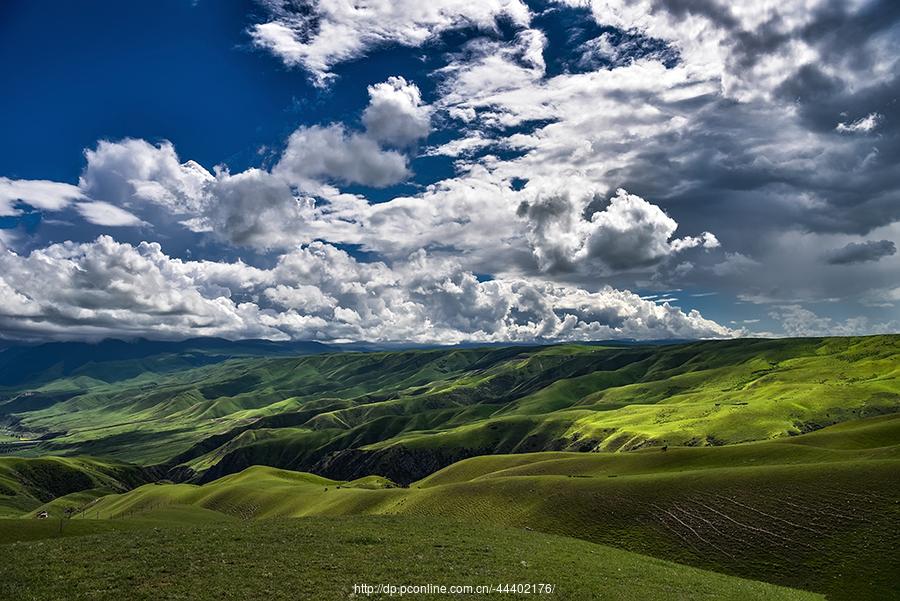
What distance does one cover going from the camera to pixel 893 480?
179 feet

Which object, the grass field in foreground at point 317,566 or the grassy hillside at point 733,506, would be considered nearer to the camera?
the grass field in foreground at point 317,566

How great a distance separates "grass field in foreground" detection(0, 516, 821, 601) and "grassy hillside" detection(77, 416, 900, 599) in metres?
6.25

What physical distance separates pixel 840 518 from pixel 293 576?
165 feet

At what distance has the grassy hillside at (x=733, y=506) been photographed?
4734 centimetres

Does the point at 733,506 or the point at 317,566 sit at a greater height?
the point at 317,566

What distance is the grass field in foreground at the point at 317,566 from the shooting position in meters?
30.8

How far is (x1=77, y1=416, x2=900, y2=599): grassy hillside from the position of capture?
47344mm

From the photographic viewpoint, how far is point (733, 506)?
5822cm

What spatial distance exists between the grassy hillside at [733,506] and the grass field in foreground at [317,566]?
6.25 metres

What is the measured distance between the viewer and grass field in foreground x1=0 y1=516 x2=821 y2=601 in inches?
1211

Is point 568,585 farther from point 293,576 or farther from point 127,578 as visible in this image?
point 127,578

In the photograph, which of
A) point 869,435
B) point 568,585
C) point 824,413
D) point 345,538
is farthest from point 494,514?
point 824,413

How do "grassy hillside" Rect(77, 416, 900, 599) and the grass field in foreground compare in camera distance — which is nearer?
the grass field in foreground

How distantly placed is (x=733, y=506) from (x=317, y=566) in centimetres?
4541
